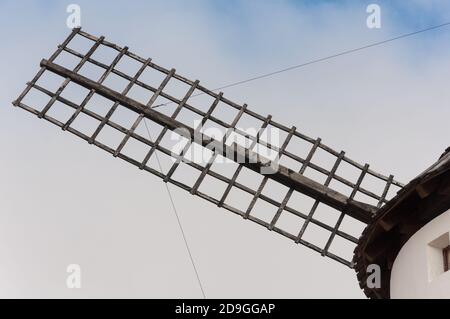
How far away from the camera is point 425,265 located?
32.3 feet

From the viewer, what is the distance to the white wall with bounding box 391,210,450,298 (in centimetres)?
953

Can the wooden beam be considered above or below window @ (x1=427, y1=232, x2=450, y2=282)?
above

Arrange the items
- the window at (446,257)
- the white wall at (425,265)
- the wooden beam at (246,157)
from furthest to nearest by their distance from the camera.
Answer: the wooden beam at (246,157) → the window at (446,257) → the white wall at (425,265)

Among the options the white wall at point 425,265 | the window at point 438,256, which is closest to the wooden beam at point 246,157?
the white wall at point 425,265

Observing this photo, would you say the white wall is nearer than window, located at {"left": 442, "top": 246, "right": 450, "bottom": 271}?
Yes

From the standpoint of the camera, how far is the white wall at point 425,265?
953cm

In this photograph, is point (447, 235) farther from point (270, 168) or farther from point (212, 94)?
point (212, 94)

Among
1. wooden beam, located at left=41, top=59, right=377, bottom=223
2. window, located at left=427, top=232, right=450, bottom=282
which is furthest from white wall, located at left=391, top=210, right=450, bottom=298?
wooden beam, located at left=41, top=59, right=377, bottom=223

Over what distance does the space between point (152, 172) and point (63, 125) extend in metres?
1.80

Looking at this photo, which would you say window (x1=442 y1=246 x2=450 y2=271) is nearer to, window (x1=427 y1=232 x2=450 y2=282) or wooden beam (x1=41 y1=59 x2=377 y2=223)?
window (x1=427 y1=232 x2=450 y2=282)

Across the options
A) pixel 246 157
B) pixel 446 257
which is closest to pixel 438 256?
pixel 446 257

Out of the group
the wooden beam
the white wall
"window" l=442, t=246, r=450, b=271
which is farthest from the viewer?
the wooden beam

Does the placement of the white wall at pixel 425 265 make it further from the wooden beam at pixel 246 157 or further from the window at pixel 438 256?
the wooden beam at pixel 246 157

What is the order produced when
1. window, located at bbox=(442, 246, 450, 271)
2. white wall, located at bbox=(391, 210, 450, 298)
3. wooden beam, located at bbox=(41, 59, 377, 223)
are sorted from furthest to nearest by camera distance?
wooden beam, located at bbox=(41, 59, 377, 223), window, located at bbox=(442, 246, 450, 271), white wall, located at bbox=(391, 210, 450, 298)
